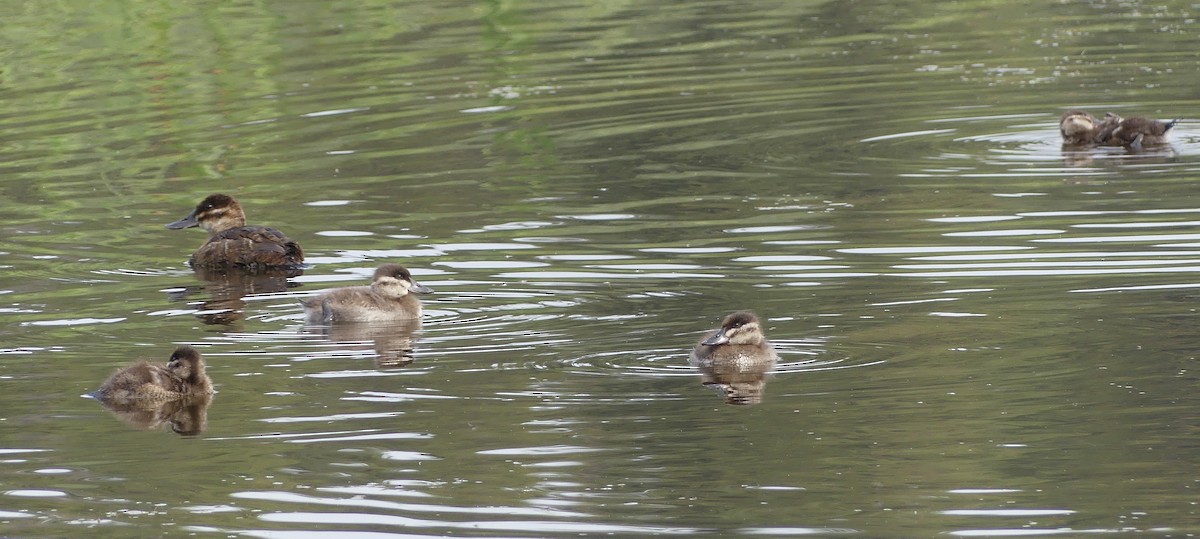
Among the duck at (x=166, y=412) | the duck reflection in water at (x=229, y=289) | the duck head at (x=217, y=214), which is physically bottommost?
the duck reflection in water at (x=229, y=289)

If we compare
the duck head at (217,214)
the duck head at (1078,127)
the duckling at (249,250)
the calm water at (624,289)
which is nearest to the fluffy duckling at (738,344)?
the calm water at (624,289)

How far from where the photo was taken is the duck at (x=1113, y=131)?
18266 mm

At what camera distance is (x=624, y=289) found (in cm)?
1308

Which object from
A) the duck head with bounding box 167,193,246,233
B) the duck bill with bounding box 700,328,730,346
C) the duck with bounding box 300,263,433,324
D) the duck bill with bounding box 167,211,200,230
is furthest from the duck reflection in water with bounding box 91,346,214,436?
the duck bill with bounding box 167,211,200,230

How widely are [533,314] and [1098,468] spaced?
4494mm

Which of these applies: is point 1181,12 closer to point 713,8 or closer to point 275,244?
point 713,8

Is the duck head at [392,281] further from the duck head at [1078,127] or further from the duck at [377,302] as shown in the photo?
the duck head at [1078,127]

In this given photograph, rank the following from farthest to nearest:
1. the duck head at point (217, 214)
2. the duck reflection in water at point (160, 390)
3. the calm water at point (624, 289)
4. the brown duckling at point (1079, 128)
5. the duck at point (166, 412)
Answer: the brown duckling at point (1079, 128) → the duck head at point (217, 214) → the duck reflection in water at point (160, 390) → the duck at point (166, 412) → the calm water at point (624, 289)

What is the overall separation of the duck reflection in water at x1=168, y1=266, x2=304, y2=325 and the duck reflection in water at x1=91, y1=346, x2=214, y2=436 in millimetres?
2175

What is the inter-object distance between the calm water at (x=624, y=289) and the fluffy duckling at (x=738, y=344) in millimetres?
163

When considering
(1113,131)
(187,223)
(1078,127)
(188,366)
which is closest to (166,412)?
(188,366)

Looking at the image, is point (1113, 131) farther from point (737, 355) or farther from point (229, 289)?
point (737, 355)

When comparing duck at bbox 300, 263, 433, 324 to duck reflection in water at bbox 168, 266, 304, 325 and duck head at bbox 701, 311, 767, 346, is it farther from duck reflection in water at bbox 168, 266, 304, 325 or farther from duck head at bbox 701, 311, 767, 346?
duck head at bbox 701, 311, 767, 346

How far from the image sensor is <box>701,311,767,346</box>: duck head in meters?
10.7
